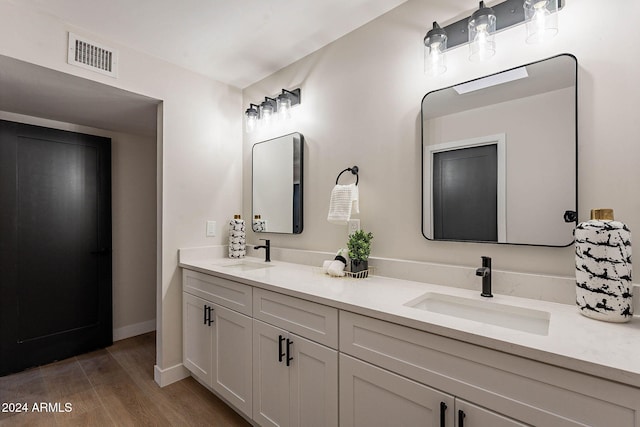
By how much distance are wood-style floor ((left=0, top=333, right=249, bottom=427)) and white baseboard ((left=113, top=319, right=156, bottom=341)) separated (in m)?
0.40

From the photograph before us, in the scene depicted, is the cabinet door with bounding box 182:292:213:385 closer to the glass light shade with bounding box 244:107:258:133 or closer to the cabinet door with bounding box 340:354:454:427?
the cabinet door with bounding box 340:354:454:427

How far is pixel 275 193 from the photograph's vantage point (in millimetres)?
2512

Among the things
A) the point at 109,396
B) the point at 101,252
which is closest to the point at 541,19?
the point at 109,396

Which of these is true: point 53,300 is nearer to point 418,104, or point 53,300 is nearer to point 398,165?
point 398,165

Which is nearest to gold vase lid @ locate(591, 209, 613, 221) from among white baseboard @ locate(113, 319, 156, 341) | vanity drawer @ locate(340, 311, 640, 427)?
vanity drawer @ locate(340, 311, 640, 427)

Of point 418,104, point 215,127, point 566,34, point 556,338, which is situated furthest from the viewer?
point 215,127

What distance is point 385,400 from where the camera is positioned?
1.17 metres

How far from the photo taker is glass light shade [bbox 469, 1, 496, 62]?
138 cm

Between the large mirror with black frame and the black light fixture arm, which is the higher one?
the black light fixture arm

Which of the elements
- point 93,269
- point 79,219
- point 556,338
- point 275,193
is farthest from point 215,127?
point 556,338

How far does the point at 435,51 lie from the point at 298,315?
58.4 inches

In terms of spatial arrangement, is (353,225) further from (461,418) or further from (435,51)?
(461,418)

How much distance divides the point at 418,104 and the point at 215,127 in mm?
1747

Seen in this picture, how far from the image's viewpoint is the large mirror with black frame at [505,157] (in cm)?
128
